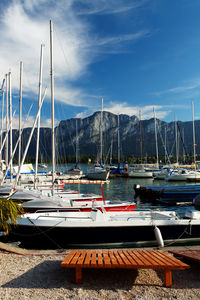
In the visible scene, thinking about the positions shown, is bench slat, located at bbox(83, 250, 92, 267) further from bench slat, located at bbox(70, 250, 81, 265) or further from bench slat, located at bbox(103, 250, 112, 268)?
bench slat, located at bbox(103, 250, 112, 268)

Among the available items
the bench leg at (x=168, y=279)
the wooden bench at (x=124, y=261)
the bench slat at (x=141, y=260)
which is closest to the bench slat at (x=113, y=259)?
the wooden bench at (x=124, y=261)

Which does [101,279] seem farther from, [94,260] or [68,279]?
[68,279]

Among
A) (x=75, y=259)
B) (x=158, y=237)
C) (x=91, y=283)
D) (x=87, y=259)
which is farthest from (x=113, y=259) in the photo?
(x=158, y=237)

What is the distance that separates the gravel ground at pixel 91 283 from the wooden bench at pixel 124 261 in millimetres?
315

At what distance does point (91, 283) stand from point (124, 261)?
895 millimetres

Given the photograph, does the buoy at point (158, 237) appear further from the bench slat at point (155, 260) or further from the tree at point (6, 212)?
the tree at point (6, 212)

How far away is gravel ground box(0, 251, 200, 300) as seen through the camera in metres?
5.14

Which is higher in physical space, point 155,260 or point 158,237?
point 155,260

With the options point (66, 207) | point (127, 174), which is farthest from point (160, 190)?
point (127, 174)

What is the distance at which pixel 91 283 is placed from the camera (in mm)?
5656

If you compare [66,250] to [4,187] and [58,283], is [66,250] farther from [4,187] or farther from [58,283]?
[4,187]

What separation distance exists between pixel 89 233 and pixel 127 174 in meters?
47.6

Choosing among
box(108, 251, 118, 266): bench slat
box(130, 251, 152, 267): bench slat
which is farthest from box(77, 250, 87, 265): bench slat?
box(130, 251, 152, 267): bench slat

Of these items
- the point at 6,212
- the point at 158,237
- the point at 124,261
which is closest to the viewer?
the point at 124,261
